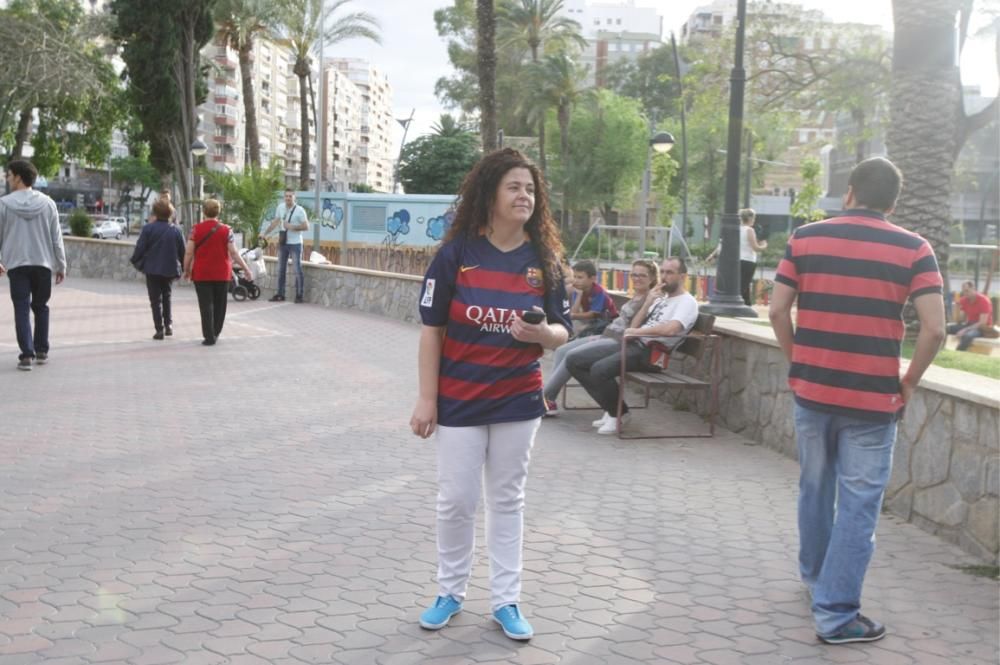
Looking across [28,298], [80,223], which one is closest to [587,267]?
[28,298]

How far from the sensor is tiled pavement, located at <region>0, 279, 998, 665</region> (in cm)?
398

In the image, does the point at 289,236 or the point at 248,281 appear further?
the point at 248,281

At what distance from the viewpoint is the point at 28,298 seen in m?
10.2

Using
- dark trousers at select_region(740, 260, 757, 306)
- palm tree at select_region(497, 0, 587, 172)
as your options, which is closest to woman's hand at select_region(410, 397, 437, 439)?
dark trousers at select_region(740, 260, 757, 306)

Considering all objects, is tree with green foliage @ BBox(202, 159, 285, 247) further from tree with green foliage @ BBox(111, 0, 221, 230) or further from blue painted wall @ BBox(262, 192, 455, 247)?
blue painted wall @ BBox(262, 192, 455, 247)

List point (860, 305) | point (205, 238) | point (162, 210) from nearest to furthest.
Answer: point (860, 305), point (205, 238), point (162, 210)

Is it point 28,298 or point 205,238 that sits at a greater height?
point 205,238

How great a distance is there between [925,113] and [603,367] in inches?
190

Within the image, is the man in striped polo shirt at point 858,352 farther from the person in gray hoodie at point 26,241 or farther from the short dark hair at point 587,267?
the person in gray hoodie at point 26,241

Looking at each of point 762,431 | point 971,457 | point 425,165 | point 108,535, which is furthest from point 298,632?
point 425,165

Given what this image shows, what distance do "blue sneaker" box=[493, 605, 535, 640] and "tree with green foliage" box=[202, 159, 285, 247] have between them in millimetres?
20196

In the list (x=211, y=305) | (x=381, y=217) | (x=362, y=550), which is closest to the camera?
(x=362, y=550)

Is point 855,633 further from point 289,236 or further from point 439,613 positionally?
point 289,236

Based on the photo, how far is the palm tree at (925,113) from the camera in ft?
35.7
